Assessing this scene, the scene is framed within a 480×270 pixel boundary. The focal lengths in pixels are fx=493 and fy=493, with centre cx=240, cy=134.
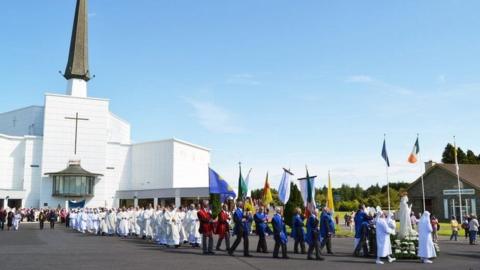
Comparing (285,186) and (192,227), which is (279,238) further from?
(285,186)

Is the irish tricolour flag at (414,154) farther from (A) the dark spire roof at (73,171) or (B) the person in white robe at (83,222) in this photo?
(A) the dark spire roof at (73,171)

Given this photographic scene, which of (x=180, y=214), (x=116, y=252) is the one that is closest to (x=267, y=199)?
(x=180, y=214)

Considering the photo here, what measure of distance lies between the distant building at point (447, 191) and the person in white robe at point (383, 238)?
120 feet

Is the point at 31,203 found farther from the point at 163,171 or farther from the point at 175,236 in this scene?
the point at 175,236

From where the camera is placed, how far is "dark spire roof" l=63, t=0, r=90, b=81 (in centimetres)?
7794

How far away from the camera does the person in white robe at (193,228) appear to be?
73.3 feet

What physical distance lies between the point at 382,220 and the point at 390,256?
4.30 ft

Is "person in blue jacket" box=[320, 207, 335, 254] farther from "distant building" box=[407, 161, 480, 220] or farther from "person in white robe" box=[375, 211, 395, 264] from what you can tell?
"distant building" box=[407, 161, 480, 220]

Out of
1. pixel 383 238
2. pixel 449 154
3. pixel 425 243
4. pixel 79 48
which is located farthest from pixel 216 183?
pixel 449 154

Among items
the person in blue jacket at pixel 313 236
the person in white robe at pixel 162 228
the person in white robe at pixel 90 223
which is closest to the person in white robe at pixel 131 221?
the person in white robe at pixel 162 228

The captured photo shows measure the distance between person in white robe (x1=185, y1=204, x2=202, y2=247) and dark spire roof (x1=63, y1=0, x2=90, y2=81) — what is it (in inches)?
2405

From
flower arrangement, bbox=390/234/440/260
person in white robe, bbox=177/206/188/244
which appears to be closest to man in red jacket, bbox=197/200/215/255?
person in white robe, bbox=177/206/188/244

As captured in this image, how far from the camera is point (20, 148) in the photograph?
6819 centimetres

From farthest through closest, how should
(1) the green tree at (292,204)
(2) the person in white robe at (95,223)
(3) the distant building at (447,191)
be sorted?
(3) the distant building at (447,191) < (1) the green tree at (292,204) < (2) the person in white robe at (95,223)
